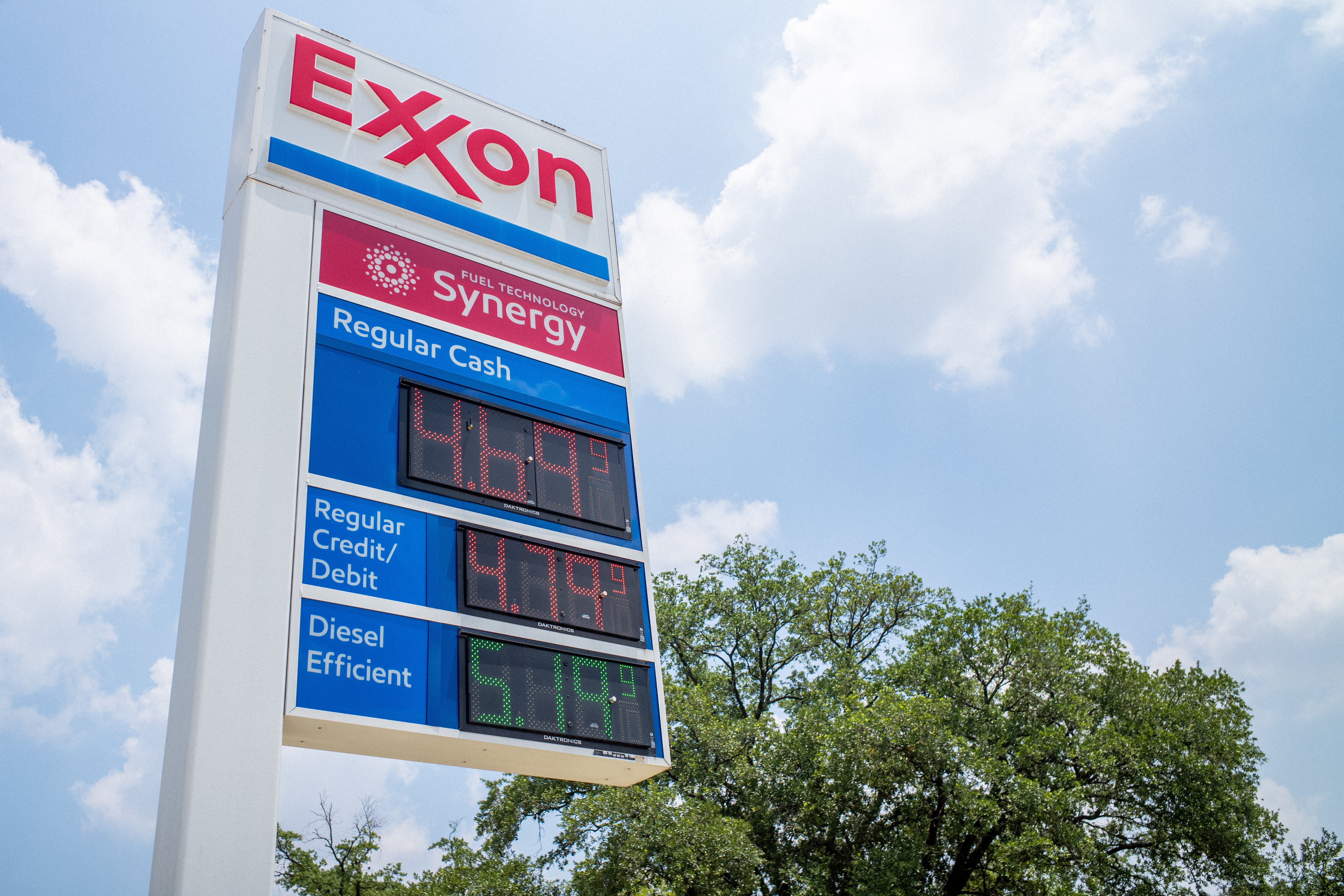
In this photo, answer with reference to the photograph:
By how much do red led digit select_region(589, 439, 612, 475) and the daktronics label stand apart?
938 mm

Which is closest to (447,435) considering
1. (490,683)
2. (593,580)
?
(593,580)

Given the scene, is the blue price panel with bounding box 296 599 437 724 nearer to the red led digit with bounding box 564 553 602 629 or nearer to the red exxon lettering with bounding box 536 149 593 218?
the red led digit with bounding box 564 553 602 629

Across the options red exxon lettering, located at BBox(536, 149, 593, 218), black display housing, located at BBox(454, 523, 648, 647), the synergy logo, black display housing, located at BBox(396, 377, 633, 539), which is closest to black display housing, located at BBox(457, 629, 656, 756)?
black display housing, located at BBox(454, 523, 648, 647)

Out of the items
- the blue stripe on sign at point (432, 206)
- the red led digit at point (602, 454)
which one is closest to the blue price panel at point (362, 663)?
the red led digit at point (602, 454)

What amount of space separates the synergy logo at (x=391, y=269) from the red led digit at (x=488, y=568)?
2.37 m

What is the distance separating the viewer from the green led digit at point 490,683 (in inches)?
288

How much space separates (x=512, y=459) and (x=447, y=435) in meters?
0.56

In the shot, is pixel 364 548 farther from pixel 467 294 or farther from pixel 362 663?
pixel 467 294

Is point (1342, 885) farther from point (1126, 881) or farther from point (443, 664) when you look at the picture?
point (443, 664)

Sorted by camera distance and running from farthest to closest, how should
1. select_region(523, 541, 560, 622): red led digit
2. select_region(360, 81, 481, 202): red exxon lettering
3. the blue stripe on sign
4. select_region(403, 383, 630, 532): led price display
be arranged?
1. select_region(360, 81, 481, 202): red exxon lettering
2. the blue stripe on sign
3. select_region(403, 383, 630, 532): led price display
4. select_region(523, 541, 560, 622): red led digit

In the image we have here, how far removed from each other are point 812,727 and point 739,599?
5.34 metres

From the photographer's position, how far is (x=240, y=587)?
6898 mm

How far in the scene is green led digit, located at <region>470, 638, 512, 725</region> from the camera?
7.32 meters

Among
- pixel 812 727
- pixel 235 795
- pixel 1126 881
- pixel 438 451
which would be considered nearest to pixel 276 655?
pixel 235 795
